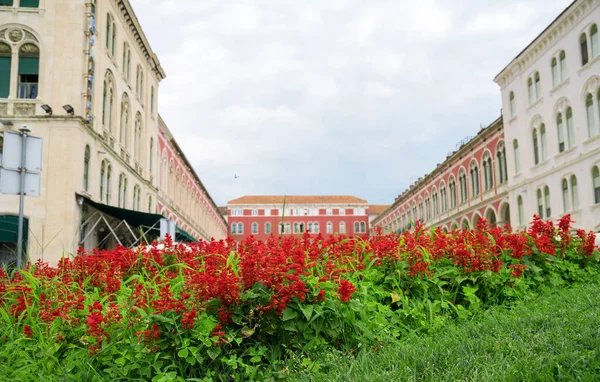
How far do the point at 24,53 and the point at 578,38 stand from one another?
25.6 meters

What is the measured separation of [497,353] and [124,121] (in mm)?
27712

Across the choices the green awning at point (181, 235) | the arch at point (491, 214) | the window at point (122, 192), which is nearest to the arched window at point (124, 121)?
the window at point (122, 192)

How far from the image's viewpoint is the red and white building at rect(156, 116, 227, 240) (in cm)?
3956

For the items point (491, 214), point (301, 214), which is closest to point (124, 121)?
point (491, 214)

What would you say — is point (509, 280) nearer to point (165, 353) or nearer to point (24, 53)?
point (165, 353)

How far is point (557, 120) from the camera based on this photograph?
3170 cm

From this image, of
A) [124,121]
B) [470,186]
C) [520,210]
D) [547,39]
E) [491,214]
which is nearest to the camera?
[124,121]

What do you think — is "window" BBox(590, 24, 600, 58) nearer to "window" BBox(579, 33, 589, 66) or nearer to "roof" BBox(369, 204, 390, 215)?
"window" BBox(579, 33, 589, 66)

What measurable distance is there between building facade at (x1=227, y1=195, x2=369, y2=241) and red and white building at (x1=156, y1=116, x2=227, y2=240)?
37.3 metres

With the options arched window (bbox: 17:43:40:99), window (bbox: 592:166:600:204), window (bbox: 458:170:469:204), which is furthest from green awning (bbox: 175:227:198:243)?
window (bbox: 458:170:469:204)

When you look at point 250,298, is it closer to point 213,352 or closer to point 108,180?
point 213,352

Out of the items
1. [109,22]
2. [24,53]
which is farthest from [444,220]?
[24,53]

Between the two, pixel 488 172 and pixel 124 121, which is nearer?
pixel 124 121

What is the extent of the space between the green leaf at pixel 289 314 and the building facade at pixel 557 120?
26.6m
